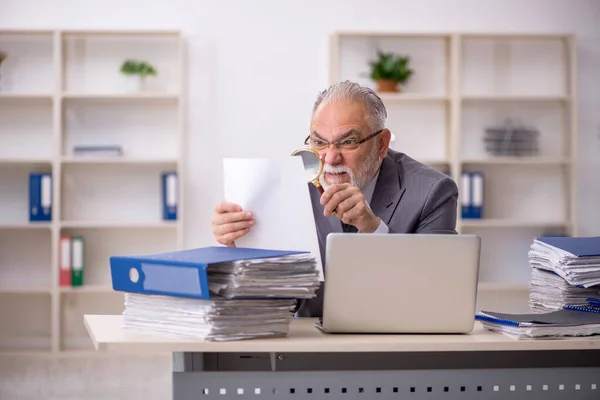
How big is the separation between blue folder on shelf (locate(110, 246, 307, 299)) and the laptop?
108mm

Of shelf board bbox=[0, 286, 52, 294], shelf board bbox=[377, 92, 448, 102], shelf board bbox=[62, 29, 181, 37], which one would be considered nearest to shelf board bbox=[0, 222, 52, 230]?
shelf board bbox=[0, 286, 52, 294]

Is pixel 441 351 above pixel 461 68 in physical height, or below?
below

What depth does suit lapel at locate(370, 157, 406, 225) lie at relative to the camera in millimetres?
2489

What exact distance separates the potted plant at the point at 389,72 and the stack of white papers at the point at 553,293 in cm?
319

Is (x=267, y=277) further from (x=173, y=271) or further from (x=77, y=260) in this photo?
(x=77, y=260)

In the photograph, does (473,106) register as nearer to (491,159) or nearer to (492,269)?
(491,159)

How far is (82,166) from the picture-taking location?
5328 millimetres

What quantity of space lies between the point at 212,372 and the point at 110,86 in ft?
13.2

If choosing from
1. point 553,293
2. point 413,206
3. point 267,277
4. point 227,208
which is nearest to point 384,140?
point 413,206

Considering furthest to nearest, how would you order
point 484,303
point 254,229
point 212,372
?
point 484,303
point 254,229
point 212,372

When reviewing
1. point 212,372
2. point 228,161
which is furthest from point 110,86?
point 212,372

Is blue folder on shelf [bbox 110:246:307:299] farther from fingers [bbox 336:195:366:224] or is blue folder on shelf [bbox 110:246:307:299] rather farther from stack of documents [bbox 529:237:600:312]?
stack of documents [bbox 529:237:600:312]

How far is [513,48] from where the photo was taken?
554cm

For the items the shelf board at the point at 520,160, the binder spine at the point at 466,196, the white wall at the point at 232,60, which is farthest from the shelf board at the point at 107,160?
the shelf board at the point at 520,160
